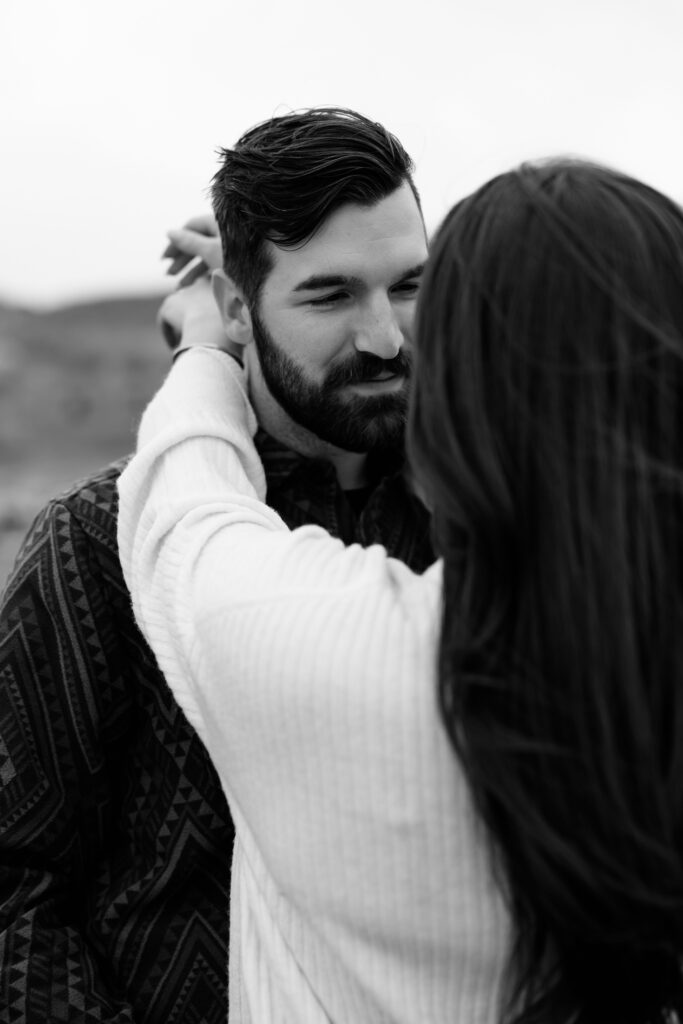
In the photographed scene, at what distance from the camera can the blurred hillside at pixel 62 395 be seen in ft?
65.8

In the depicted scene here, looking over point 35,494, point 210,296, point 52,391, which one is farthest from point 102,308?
point 210,296

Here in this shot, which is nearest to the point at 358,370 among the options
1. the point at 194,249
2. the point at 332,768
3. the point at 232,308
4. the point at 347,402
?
the point at 347,402

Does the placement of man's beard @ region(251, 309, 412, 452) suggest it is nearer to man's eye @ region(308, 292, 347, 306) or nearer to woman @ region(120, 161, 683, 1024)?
man's eye @ region(308, 292, 347, 306)

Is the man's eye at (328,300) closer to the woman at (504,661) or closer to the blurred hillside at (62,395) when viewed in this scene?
the woman at (504,661)

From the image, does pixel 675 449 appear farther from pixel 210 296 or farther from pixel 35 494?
pixel 35 494

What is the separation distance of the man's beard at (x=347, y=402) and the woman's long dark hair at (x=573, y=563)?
94 centimetres

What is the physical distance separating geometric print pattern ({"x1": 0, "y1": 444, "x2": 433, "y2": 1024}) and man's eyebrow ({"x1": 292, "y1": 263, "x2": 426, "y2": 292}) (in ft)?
1.83

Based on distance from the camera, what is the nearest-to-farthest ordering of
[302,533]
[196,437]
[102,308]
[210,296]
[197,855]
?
[302,533] → [196,437] → [197,855] → [210,296] → [102,308]

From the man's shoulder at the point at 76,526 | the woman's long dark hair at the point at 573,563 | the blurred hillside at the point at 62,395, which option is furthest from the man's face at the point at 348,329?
the blurred hillside at the point at 62,395

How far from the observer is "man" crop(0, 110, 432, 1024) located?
187 cm

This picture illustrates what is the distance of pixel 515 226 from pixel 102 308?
33964 mm

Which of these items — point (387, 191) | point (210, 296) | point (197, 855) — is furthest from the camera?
point (210, 296)

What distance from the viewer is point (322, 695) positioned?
1221mm

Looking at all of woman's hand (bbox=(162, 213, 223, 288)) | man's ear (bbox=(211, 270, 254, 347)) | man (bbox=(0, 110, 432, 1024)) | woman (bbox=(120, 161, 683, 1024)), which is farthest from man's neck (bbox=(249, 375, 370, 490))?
woman (bbox=(120, 161, 683, 1024))
